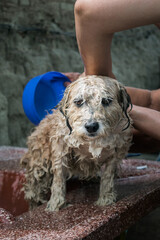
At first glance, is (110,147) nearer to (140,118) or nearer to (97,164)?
(97,164)

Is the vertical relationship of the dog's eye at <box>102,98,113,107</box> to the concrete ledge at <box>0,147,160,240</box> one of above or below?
above

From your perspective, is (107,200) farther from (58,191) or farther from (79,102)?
(79,102)

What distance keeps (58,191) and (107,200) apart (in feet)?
1.35

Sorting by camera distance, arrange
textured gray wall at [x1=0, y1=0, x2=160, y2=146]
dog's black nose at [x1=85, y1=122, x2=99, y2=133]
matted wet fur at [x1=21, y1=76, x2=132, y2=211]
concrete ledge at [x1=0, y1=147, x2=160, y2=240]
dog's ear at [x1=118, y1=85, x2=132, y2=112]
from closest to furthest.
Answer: concrete ledge at [x1=0, y1=147, x2=160, y2=240]
dog's black nose at [x1=85, y1=122, x2=99, y2=133]
matted wet fur at [x1=21, y1=76, x2=132, y2=211]
dog's ear at [x1=118, y1=85, x2=132, y2=112]
textured gray wall at [x1=0, y1=0, x2=160, y2=146]

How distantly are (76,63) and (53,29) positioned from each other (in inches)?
52.0

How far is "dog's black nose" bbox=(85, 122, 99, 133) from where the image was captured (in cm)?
224

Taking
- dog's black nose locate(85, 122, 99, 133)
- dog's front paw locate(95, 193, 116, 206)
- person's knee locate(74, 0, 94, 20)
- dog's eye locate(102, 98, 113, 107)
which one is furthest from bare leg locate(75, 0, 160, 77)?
dog's front paw locate(95, 193, 116, 206)

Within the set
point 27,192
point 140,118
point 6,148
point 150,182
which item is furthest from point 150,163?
point 6,148

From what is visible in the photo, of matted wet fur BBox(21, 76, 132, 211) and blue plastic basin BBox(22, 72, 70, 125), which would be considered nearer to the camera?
matted wet fur BBox(21, 76, 132, 211)

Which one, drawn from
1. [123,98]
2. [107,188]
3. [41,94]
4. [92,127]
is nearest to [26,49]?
[41,94]

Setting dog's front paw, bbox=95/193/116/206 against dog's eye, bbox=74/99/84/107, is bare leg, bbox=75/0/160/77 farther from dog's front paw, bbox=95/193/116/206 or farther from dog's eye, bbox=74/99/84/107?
dog's front paw, bbox=95/193/116/206

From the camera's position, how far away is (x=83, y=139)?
2486mm

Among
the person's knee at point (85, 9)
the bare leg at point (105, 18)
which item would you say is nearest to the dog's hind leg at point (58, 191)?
the bare leg at point (105, 18)

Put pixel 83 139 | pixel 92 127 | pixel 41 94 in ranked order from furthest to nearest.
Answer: pixel 41 94 < pixel 83 139 < pixel 92 127
